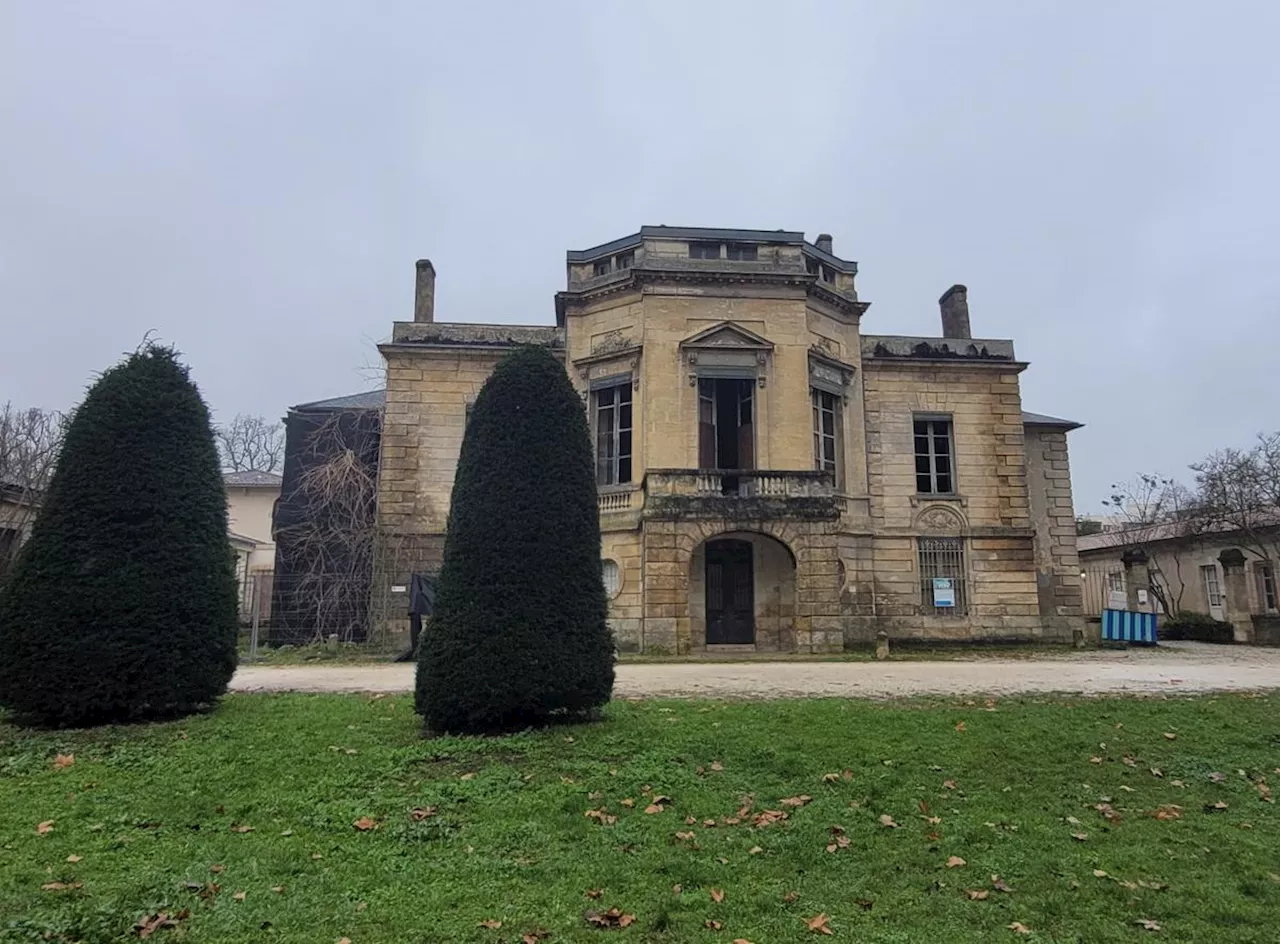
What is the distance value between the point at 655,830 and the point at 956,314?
2489 centimetres

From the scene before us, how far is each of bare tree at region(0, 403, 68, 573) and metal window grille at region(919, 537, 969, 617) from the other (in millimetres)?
22387

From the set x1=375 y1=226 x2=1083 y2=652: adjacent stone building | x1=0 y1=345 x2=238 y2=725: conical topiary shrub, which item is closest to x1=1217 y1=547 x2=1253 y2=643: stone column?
x1=375 y1=226 x2=1083 y2=652: adjacent stone building

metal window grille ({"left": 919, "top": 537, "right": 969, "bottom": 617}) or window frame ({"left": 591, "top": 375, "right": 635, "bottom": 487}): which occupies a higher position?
window frame ({"left": 591, "top": 375, "right": 635, "bottom": 487})

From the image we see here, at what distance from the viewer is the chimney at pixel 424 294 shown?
2514 centimetres

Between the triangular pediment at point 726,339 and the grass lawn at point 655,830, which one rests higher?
the triangular pediment at point 726,339

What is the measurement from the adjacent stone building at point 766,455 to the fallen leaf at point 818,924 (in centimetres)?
1440

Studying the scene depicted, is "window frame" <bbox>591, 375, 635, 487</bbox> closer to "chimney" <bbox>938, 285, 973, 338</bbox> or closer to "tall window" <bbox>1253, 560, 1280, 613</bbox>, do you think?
"chimney" <bbox>938, 285, 973, 338</bbox>

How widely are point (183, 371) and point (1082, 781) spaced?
409 inches

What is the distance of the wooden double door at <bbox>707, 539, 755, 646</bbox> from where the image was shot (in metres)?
20.5

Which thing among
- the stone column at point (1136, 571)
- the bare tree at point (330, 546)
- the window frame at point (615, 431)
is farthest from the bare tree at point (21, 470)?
the stone column at point (1136, 571)

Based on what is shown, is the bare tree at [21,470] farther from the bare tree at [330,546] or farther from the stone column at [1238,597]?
the stone column at [1238,597]

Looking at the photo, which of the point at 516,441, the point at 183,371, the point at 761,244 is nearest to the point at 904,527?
the point at 761,244

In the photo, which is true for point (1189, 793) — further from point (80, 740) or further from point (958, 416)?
point (958, 416)

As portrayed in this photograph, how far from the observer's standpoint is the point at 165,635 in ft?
28.9
